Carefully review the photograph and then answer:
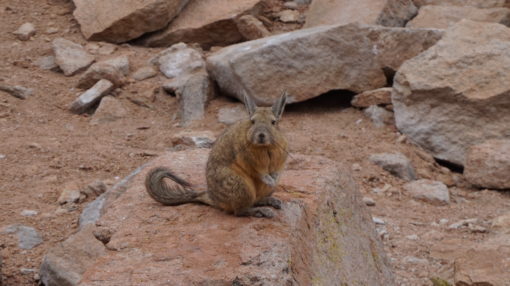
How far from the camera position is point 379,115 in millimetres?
10688

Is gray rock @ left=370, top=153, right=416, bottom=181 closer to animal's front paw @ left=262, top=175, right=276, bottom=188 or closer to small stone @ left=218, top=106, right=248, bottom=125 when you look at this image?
small stone @ left=218, top=106, right=248, bottom=125

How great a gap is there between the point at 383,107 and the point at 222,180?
5.93m

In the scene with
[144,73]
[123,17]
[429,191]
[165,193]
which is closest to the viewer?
[165,193]

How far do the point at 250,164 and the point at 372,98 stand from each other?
232 inches

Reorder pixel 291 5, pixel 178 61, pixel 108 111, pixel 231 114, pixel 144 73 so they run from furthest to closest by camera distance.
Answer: pixel 291 5, pixel 178 61, pixel 144 73, pixel 108 111, pixel 231 114

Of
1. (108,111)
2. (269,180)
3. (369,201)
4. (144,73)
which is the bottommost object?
(108,111)

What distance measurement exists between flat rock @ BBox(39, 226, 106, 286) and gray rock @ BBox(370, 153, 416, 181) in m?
4.08

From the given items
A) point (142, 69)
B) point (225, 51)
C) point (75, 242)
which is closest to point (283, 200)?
point (75, 242)

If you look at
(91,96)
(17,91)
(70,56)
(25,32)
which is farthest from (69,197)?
(25,32)

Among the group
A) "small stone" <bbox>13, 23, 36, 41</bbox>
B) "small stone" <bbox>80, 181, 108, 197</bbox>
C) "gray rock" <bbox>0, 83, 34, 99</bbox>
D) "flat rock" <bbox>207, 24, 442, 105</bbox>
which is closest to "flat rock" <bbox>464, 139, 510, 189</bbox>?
"flat rock" <bbox>207, 24, 442, 105</bbox>

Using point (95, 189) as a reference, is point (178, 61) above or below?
below

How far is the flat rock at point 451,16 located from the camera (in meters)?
12.2

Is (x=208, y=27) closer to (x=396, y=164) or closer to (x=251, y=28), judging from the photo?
(x=251, y=28)

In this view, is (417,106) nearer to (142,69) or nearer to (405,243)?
(405,243)
